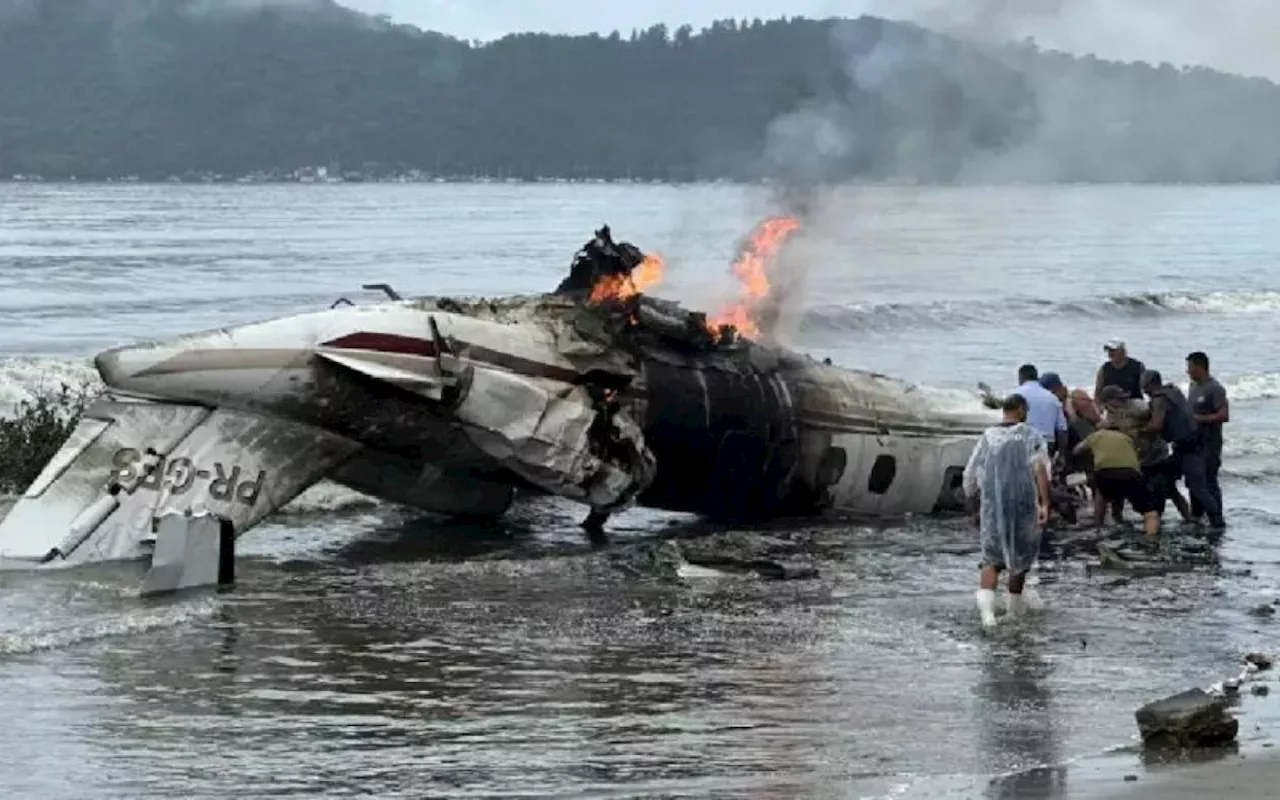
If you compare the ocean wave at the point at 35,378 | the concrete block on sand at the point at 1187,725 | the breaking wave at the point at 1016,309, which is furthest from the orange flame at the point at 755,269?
the breaking wave at the point at 1016,309

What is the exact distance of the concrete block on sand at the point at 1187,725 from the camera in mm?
11508

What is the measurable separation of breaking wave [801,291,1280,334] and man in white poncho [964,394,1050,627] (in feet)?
110

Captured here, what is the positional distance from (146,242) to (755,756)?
78950mm

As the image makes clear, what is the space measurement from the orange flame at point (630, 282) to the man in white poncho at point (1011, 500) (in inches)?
232

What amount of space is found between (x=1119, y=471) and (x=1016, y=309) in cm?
3800

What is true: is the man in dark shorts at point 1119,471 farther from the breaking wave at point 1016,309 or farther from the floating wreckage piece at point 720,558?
the breaking wave at point 1016,309

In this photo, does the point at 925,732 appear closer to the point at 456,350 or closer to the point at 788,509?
the point at 456,350

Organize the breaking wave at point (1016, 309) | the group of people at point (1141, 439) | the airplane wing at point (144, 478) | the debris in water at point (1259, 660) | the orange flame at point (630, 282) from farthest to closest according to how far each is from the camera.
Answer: the breaking wave at point (1016, 309), the group of people at point (1141, 439), the orange flame at point (630, 282), the airplane wing at point (144, 478), the debris in water at point (1259, 660)

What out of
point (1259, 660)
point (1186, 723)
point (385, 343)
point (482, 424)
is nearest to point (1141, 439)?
point (482, 424)

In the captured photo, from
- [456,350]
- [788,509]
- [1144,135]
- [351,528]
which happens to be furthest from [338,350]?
[1144,135]

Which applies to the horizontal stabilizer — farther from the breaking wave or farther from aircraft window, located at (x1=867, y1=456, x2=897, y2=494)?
the breaking wave

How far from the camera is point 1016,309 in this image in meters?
58.9

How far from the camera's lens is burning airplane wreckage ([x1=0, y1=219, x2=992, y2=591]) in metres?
18.5

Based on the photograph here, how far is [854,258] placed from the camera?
212ft
